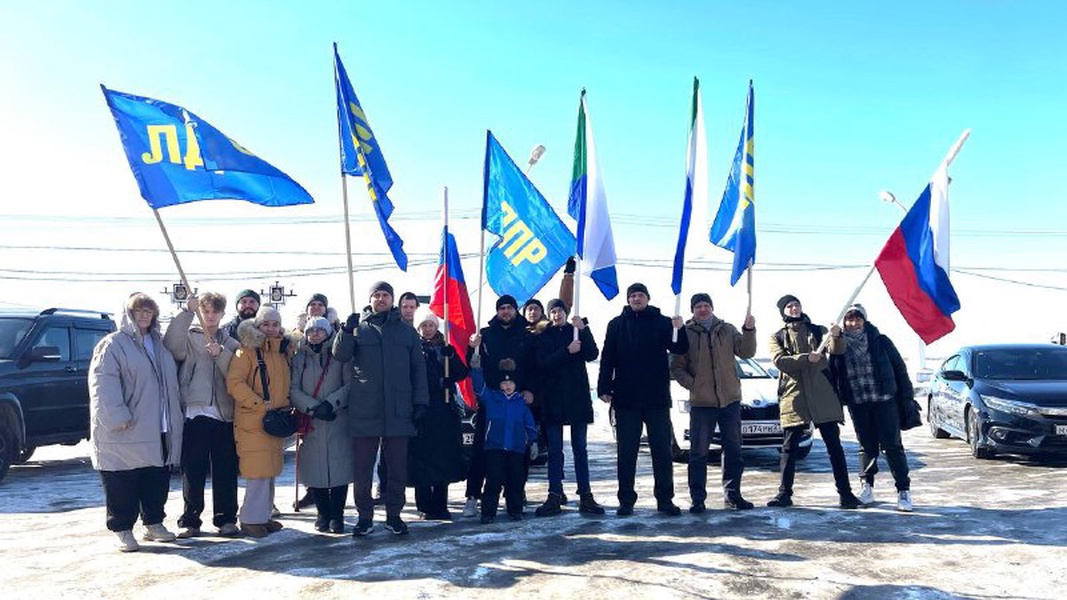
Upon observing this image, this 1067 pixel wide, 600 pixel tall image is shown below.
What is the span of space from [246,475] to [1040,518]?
6.43 meters

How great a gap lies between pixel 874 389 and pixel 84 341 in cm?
978

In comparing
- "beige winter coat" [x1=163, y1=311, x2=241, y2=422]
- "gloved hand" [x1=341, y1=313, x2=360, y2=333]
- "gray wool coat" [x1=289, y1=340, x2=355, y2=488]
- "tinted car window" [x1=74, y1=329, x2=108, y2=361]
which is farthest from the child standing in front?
"tinted car window" [x1=74, y1=329, x2=108, y2=361]

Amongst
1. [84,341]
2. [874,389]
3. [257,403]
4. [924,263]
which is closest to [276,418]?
[257,403]

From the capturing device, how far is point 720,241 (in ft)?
23.8

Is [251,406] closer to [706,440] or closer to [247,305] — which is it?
[247,305]

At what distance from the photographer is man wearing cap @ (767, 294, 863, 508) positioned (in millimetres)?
6988

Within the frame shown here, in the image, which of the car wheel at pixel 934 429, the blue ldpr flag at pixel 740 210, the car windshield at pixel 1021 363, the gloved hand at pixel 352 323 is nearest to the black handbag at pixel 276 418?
the gloved hand at pixel 352 323

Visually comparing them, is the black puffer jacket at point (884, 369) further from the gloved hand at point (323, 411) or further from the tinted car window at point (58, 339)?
the tinted car window at point (58, 339)

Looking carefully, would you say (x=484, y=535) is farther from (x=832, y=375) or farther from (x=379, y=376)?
(x=832, y=375)

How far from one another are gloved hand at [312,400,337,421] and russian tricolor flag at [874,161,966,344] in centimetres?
477

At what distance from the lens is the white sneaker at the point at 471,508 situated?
6949mm

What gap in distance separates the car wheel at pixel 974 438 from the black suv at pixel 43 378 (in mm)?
11360

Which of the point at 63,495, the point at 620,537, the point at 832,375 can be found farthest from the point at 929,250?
the point at 63,495

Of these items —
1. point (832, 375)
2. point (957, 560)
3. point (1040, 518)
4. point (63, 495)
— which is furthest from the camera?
point (63, 495)
